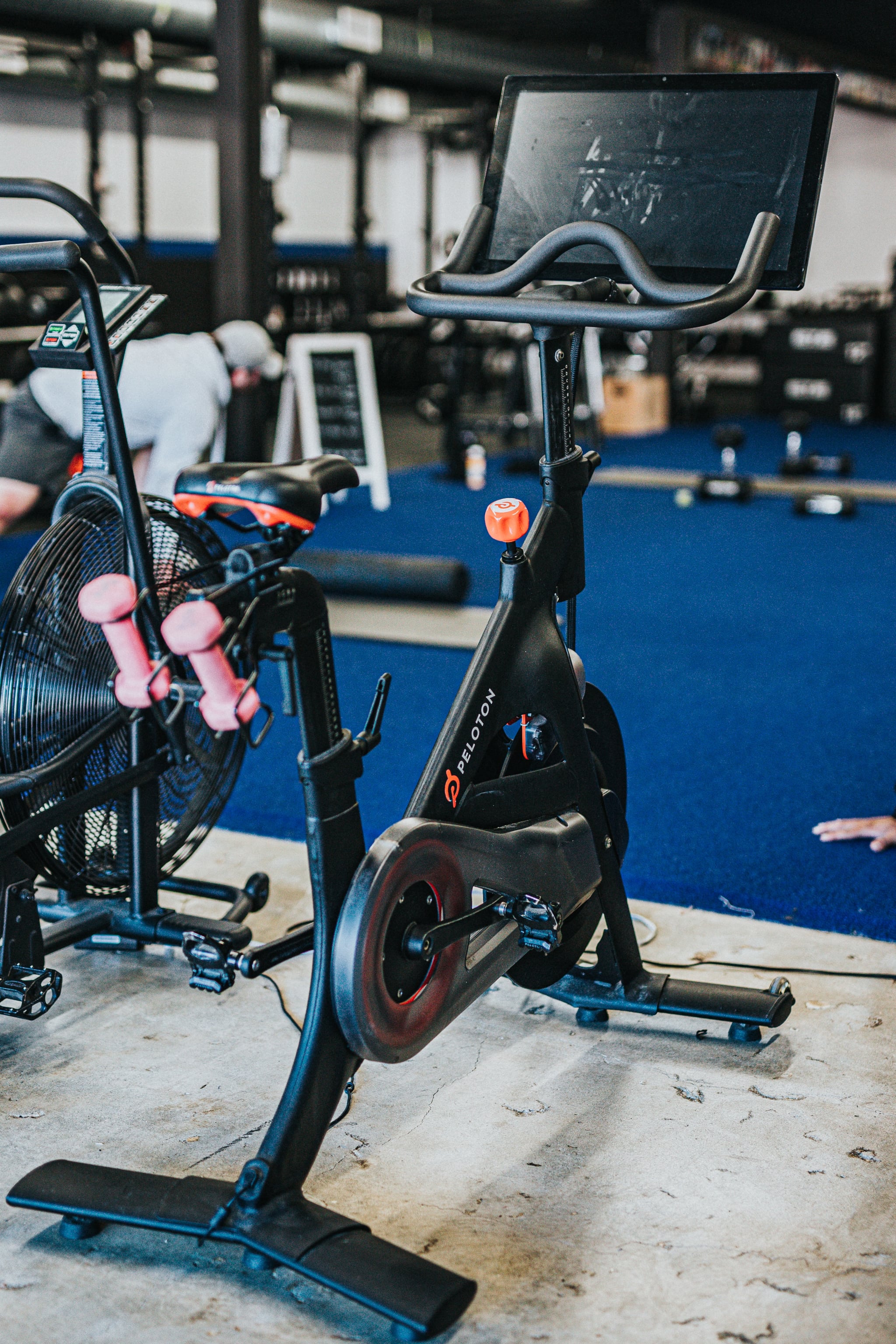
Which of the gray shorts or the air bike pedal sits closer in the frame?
the air bike pedal

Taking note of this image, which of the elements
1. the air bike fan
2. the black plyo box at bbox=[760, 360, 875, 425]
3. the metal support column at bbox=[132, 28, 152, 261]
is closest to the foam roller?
the air bike fan

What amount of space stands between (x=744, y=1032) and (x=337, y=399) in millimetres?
5869

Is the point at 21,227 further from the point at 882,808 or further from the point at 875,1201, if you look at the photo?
the point at 875,1201

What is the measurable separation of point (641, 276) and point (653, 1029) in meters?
1.23

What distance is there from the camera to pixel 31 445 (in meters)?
4.55

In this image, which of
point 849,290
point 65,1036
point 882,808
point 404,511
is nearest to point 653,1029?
point 65,1036

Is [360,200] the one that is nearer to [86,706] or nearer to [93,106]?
[93,106]

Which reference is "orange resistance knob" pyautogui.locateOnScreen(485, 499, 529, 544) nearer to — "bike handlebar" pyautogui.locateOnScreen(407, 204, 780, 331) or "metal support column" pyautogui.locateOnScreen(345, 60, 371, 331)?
"bike handlebar" pyautogui.locateOnScreen(407, 204, 780, 331)

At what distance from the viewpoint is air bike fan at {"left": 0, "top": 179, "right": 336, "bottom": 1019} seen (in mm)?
2186

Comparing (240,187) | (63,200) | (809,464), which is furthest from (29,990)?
(809,464)

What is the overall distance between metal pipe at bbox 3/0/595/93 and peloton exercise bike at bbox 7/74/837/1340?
641cm

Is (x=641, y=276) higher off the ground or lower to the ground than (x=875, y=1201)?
higher

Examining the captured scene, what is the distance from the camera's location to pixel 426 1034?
1.88 metres

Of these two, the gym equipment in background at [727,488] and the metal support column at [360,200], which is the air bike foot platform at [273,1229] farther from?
the metal support column at [360,200]
